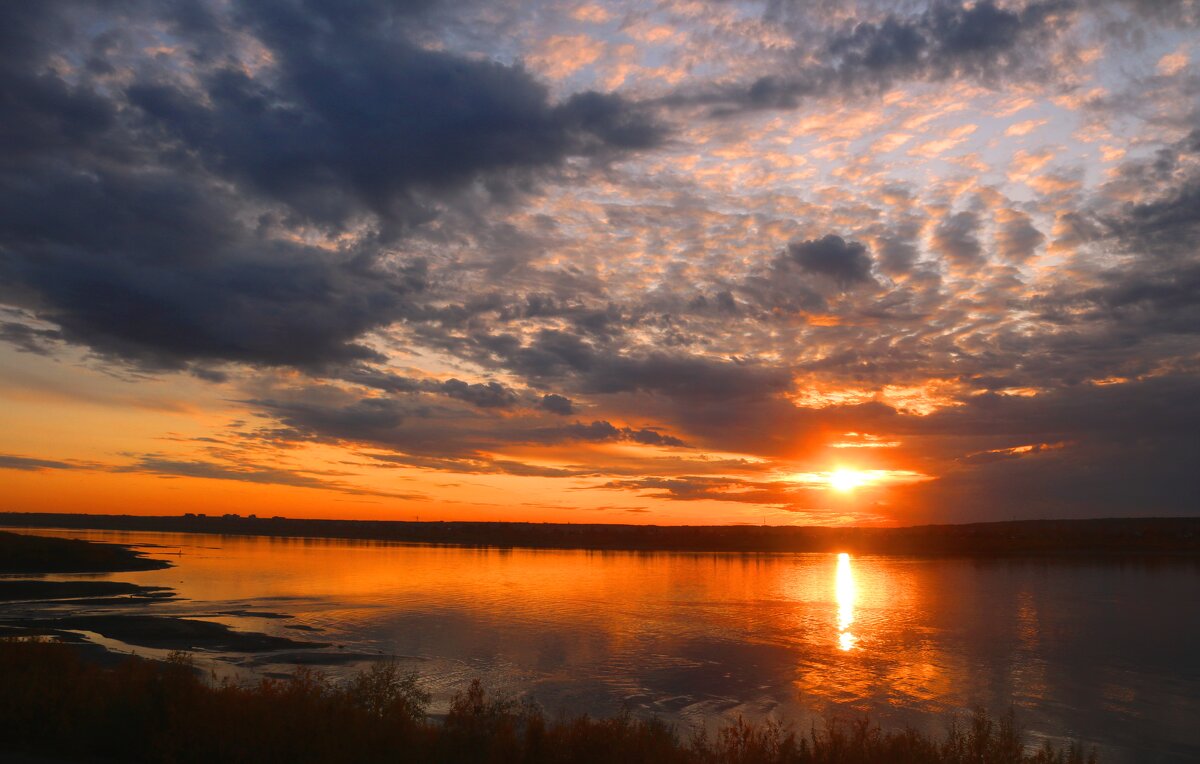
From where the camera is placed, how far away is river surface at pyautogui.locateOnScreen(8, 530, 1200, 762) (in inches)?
842

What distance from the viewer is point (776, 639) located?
33.0m

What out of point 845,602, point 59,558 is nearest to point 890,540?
point 845,602

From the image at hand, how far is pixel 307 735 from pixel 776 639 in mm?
24700

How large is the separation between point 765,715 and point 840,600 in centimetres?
2930

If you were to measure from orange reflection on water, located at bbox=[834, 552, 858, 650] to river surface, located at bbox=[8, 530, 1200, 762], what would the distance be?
18 centimetres

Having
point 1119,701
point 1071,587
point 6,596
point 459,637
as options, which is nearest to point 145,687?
point 459,637

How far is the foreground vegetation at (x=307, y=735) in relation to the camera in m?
11.4

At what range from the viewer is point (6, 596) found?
38.9 metres

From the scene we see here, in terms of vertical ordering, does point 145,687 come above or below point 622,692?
above

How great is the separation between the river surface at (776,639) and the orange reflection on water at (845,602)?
0.58 feet

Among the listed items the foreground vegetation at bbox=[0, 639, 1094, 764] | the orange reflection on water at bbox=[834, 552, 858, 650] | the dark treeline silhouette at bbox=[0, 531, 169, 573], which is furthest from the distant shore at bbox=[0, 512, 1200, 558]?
the foreground vegetation at bbox=[0, 639, 1094, 764]

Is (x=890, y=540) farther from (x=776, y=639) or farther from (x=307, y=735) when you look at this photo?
(x=307, y=735)

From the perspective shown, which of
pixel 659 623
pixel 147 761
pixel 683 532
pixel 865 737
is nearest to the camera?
pixel 147 761

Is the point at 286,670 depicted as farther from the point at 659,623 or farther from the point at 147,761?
the point at 659,623
